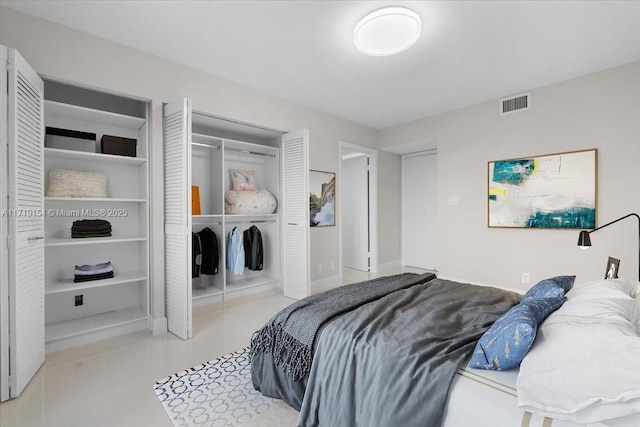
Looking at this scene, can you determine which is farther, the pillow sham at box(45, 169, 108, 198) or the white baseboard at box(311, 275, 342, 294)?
the white baseboard at box(311, 275, 342, 294)

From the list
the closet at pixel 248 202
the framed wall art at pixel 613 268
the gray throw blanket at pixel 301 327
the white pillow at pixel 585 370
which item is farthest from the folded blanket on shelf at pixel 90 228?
the framed wall art at pixel 613 268

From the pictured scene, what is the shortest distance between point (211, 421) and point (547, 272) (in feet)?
13.0

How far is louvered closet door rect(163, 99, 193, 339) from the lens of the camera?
269 cm

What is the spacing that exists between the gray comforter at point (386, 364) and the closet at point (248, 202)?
1.98m

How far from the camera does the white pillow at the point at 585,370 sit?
0.83 m

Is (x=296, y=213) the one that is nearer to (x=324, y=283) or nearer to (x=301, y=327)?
(x=324, y=283)

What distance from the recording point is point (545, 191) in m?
3.59

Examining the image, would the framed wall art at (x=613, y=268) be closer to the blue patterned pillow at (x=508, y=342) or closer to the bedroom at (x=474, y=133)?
the blue patterned pillow at (x=508, y=342)

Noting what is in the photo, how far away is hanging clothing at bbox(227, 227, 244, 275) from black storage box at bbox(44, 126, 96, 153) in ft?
5.58

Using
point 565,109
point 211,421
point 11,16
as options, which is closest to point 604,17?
point 565,109

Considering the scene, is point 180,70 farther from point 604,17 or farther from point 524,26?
point 604,17

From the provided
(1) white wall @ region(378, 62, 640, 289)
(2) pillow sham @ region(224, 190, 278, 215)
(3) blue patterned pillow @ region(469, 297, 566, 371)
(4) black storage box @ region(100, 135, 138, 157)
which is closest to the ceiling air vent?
(1) white wall @ region(378, 62, 640, 289)

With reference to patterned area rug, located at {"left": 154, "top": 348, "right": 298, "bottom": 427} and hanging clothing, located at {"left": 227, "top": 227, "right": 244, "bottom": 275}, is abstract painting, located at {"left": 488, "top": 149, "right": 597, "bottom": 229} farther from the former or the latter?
patterned area rug, located at {"left": 154, "top": 348, "right": 298, "bottom": 427}

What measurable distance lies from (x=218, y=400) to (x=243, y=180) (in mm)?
2691
